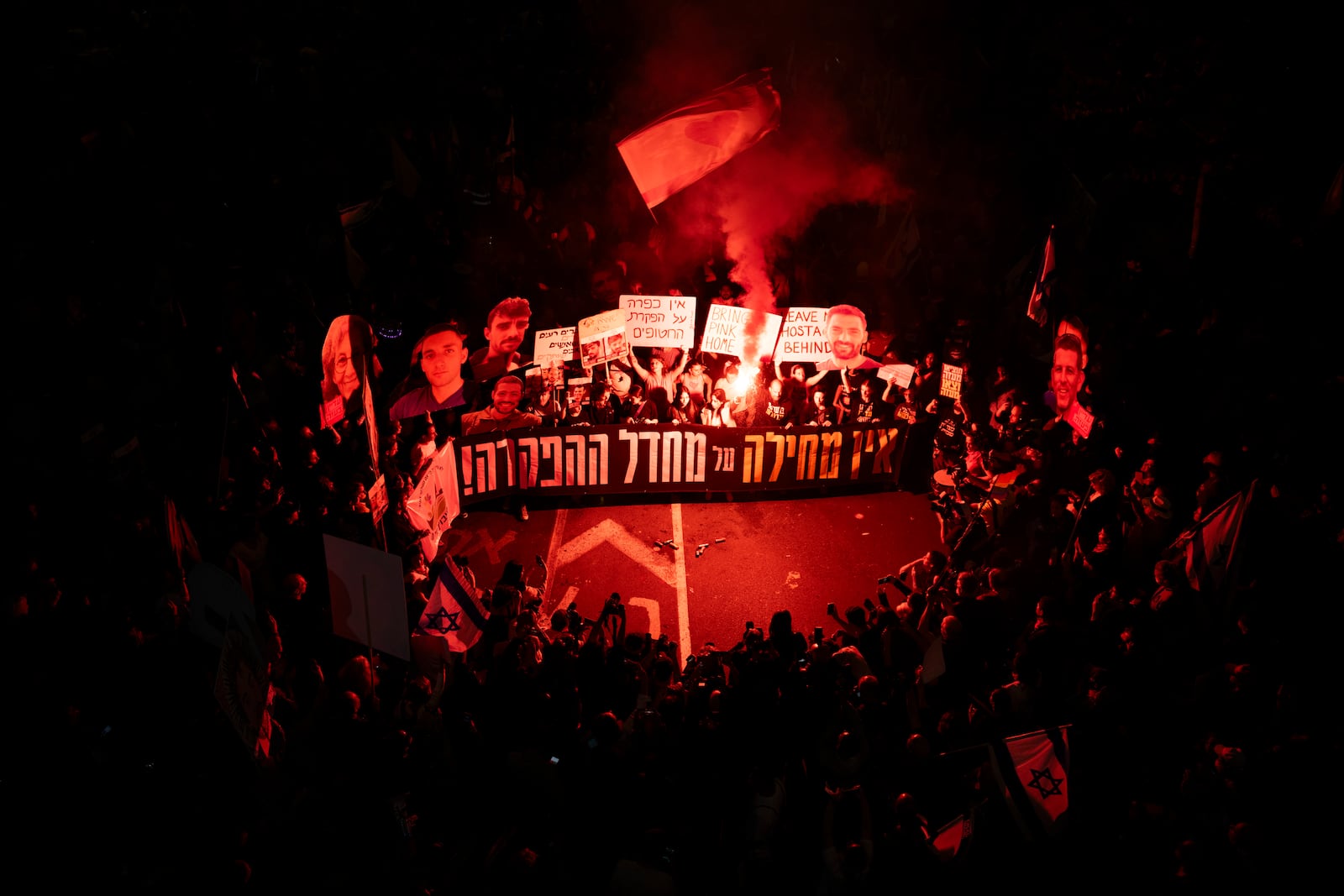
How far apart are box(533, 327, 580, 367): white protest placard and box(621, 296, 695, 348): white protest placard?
807mm

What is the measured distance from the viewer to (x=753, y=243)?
14.4 m

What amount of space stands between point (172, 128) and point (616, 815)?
11.8 meters


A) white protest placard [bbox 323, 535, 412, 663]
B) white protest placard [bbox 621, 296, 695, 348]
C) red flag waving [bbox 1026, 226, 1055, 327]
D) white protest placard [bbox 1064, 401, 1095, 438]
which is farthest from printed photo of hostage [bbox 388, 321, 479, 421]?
red flag waving [bbox 1026, 226, 1055, 327]

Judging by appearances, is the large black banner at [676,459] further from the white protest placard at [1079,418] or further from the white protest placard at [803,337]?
the white protest placard at [1079,418]

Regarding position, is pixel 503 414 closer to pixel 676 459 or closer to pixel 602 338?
pixel 602 338

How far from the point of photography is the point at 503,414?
9680 millimetres

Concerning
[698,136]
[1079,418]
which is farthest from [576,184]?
[1079,418]

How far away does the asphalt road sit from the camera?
859 cm

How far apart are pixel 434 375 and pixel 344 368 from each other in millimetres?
1760

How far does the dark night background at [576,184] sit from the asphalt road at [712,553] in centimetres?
314

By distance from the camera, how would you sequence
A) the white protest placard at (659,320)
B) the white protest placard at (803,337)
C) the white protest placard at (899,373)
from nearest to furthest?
the white protest placard at (899,373) → the white protest placard at (659,320) → the white protest placard at (803,337)

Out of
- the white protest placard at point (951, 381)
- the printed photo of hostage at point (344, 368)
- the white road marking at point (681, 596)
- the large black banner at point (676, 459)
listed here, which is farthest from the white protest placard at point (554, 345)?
the white protest placard at point (951, 381)

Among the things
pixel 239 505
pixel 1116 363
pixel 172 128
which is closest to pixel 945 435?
pixel 1116 363

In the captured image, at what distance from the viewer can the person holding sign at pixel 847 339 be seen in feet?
34.8
